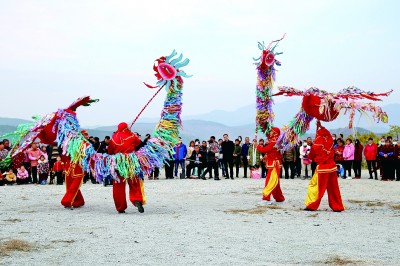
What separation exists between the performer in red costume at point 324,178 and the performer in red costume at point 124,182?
3.33 m

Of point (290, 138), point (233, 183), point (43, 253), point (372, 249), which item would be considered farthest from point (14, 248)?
point (233, 183)

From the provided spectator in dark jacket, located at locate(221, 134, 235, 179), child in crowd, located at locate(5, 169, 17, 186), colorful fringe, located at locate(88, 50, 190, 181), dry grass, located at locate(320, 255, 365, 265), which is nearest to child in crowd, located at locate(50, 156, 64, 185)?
child in crowd, located at locate(5, 169, 17, 186)

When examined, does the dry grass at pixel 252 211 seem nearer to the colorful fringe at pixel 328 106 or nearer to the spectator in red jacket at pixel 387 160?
the colorful fringe at pixel 328 106

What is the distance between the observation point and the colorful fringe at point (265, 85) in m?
12.4

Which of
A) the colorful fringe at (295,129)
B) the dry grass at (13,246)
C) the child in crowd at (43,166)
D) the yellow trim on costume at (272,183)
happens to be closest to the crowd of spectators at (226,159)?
the child in crowd at (43,166)

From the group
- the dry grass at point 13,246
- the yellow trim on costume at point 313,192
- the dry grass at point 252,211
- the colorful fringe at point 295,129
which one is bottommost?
the dry grass at point 13,246

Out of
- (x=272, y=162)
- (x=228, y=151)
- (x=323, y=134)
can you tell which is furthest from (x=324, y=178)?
(x=228, y=151)

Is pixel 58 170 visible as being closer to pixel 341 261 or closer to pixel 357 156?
pixel 357 156

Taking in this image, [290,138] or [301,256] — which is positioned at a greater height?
[290,138]

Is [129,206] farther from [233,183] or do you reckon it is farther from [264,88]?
[233,183]

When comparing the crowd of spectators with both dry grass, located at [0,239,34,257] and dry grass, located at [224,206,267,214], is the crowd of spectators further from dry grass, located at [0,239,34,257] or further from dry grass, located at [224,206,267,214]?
dry grass, located at [0,239,34,257]

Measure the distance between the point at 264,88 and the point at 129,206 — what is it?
150 inches

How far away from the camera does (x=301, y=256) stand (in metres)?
7.05

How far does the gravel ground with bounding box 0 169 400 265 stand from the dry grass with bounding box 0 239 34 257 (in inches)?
2.2
